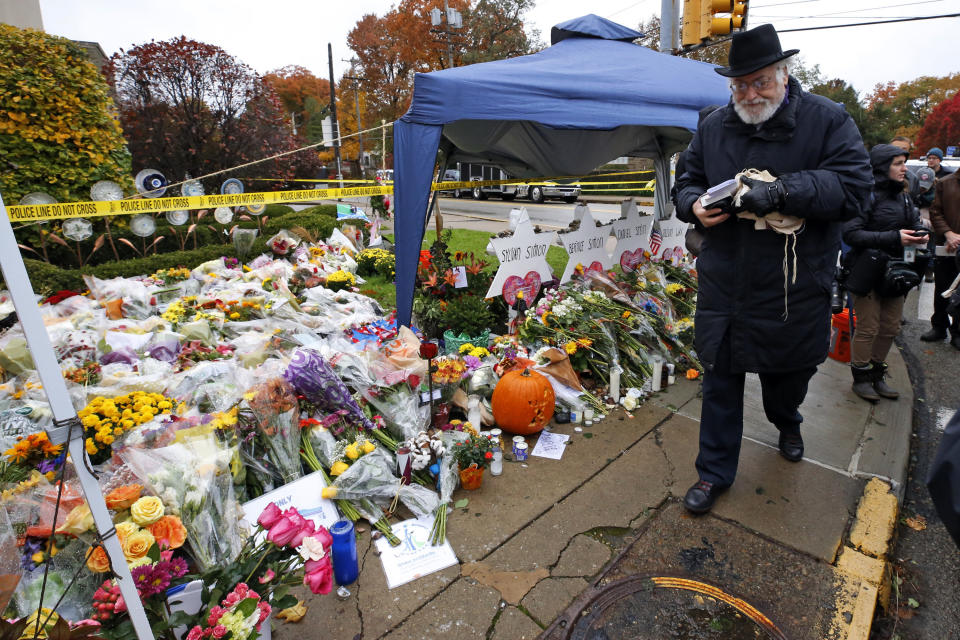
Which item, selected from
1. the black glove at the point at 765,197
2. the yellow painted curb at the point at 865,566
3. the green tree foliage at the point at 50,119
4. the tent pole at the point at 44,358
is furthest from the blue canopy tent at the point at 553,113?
the green tree foliage at the point at 50,119

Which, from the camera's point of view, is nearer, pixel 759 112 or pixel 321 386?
pixel 759 112

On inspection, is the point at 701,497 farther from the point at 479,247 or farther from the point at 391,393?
the point at 479,247

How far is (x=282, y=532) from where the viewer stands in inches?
69.1

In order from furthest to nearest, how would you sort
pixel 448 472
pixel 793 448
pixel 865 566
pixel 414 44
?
1. pixel 414 44
2. pixel 793 448
3. pixel 448 472
4. pixel 865 566

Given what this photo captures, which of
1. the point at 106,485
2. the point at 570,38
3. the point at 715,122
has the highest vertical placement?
the point at 570,38

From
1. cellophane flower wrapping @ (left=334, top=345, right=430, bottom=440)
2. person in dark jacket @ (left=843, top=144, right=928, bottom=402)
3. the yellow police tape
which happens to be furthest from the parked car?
cellophane flower wrapping @ (left=334, top=345, right=430, bottom=440)

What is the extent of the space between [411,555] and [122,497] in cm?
125

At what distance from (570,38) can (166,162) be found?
1016cm

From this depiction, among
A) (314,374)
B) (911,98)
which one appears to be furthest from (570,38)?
(911,98)

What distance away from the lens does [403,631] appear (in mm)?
2039

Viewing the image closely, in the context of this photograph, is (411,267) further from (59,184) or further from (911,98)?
(911,98)

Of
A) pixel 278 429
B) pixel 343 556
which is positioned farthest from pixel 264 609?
pixel 278 429

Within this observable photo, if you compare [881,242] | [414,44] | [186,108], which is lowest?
[881,242]

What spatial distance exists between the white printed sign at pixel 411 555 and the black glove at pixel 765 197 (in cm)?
211
